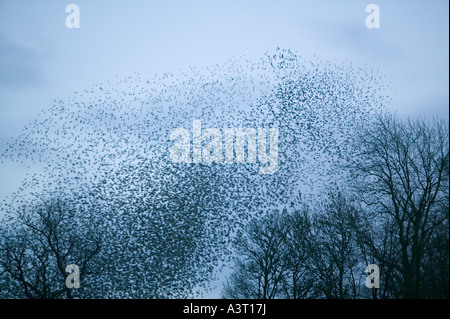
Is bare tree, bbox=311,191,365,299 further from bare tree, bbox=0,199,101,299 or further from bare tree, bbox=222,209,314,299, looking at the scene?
bare tree, bbox=0,199,101,299
